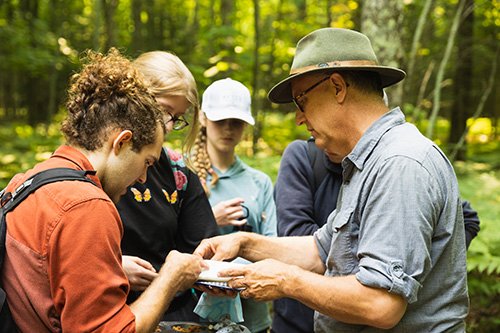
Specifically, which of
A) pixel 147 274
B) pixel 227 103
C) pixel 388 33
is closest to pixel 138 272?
pixel 147 274

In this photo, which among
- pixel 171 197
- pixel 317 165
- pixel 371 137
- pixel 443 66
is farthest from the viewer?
pixel 443 66

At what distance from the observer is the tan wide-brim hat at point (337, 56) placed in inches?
93.9

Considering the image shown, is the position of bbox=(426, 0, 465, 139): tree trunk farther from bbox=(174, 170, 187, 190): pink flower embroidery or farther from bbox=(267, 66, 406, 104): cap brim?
bbox=(174, 170, 187, 190): pink flower embroidery

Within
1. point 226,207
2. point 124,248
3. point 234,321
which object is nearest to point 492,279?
point 226,207

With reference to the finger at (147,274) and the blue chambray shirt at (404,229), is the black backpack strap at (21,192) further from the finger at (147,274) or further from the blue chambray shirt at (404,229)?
the blue chambray shirt at (404,229)

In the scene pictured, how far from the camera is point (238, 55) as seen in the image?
9578mm

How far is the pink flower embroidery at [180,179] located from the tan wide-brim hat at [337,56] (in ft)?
2.95

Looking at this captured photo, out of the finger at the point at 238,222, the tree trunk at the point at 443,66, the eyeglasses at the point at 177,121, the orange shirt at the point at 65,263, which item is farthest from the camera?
the tree trunk at the point at 443,66

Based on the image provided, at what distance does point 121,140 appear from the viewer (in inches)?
82.5

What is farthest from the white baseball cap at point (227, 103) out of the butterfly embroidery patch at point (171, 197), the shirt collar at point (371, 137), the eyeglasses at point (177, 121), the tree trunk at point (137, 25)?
the tree trunk at point (137, 25)

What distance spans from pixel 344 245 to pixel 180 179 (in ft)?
3.76

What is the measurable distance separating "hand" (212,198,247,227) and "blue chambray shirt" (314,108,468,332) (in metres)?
1.34

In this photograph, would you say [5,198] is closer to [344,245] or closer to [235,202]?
Result: [344,245]

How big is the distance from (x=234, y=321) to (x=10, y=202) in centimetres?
135
